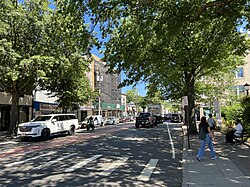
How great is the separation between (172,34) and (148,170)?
527 centimetres

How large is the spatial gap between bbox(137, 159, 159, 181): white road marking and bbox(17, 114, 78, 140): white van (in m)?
11.3

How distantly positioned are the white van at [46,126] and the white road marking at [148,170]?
11298mm

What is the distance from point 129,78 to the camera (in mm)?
18016

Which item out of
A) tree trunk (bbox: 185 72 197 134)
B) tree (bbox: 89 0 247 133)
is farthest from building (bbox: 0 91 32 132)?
tree trunk (bbox: 185 72 197 134)

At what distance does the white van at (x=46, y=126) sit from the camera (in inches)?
750

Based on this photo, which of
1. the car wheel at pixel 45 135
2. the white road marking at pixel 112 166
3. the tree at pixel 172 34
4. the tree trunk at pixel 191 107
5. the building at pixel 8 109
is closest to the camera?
the white road marking at pixel 112 166

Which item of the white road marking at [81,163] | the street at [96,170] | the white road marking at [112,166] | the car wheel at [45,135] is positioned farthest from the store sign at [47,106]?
the white road marking at [112,166]

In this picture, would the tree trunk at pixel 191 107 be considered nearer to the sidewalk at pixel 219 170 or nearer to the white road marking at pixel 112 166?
the sidewalk at pixel 219 170

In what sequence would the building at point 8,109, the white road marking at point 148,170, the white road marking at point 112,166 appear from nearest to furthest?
the white road marking at point 148,170
the white road marking at point 112,166
the building at point 8,109

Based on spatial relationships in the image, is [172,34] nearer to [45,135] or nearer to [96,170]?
[96,170]

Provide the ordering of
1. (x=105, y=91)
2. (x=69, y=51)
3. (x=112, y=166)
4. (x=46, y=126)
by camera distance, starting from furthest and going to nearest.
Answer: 1. (x=105, y=91)
2. (x=69, y=51)
3. (x=46, y=126)
4. (x=112, y=166)

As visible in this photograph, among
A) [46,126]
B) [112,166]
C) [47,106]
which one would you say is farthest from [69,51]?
[47,106]

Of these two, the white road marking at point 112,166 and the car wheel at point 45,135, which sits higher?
the car wheel at point 45,135

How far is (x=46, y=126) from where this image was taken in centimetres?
1992
